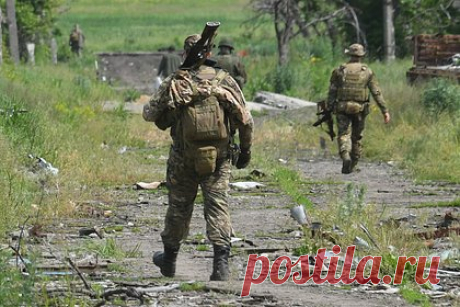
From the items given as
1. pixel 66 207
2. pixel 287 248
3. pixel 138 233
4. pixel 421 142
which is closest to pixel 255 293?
pixel 287 248

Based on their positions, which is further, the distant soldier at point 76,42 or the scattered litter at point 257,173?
the distant soldier at point 76,42

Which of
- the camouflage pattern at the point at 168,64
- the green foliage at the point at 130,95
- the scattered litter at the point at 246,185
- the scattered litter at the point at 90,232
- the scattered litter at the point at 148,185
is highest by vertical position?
the scattered litter at the point at 90,232

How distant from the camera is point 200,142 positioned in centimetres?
1012

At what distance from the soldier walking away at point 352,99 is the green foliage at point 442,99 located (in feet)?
11.7

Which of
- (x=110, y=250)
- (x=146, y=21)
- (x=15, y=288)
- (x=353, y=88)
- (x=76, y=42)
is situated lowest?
(x=146, y=21)

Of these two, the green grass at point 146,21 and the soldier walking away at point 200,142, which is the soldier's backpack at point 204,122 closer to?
the soldier walking away at point 200,142

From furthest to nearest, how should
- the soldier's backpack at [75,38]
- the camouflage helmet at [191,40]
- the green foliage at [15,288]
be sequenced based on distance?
the soldier's backpack at [75,38], the camouflage helmet at [191,40], the green foliage at [15,288]

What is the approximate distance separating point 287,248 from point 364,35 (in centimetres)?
3074

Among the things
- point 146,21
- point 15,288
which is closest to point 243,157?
point 15,288

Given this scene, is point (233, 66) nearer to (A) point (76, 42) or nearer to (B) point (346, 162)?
(B) point (346, 162)

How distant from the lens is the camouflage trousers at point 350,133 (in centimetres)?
1831

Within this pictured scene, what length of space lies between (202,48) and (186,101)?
43 cm

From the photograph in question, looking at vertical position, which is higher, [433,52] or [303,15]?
[433,52]

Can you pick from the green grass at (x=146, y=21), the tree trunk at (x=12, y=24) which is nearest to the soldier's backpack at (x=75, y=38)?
the green grass at (x=146, y=21)
